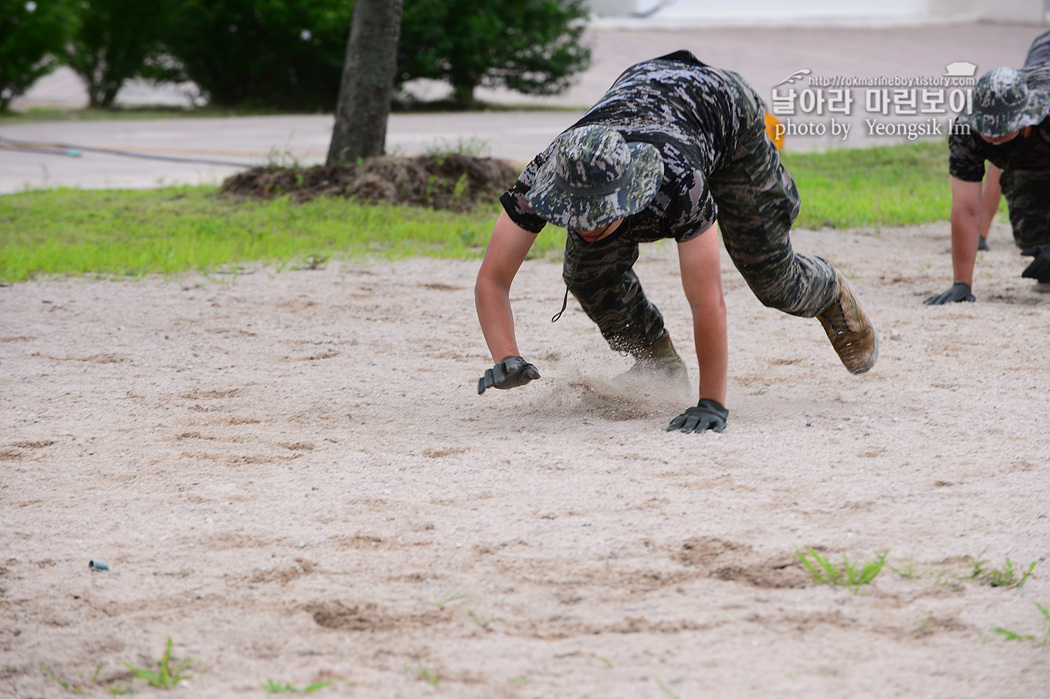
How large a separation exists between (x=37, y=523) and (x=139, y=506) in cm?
24

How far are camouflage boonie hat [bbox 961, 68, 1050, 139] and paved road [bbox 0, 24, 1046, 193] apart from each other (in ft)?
13.1

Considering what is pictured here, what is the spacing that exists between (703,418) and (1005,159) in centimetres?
274

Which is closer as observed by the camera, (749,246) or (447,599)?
(447,599)

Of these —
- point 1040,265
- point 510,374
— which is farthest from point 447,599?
point 1040,265

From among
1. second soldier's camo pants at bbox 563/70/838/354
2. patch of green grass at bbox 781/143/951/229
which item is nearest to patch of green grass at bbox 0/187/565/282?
patch of green grass at bbox 781/143/951/229

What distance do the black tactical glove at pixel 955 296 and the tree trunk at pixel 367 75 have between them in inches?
168

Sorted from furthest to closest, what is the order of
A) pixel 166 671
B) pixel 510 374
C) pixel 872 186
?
pixel 872 186 < pixel 510 374 < pixel 166 671

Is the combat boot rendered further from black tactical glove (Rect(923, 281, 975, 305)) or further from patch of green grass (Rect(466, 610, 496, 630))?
patch of green grass (Rect(466, 610, 496, 630))

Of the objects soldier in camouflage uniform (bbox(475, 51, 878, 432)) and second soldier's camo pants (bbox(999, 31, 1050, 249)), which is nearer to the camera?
soldier in camouflage uniform (bbox(475, 51, 878, 432))

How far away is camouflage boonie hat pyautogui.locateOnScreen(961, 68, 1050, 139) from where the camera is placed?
4.66m

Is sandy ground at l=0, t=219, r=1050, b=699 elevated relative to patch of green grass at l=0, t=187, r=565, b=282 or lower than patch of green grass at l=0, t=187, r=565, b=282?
lower

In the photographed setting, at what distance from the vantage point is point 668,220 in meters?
2.90

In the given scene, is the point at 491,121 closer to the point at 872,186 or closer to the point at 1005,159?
the point at 872,186

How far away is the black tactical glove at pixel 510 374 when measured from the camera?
3.02m
